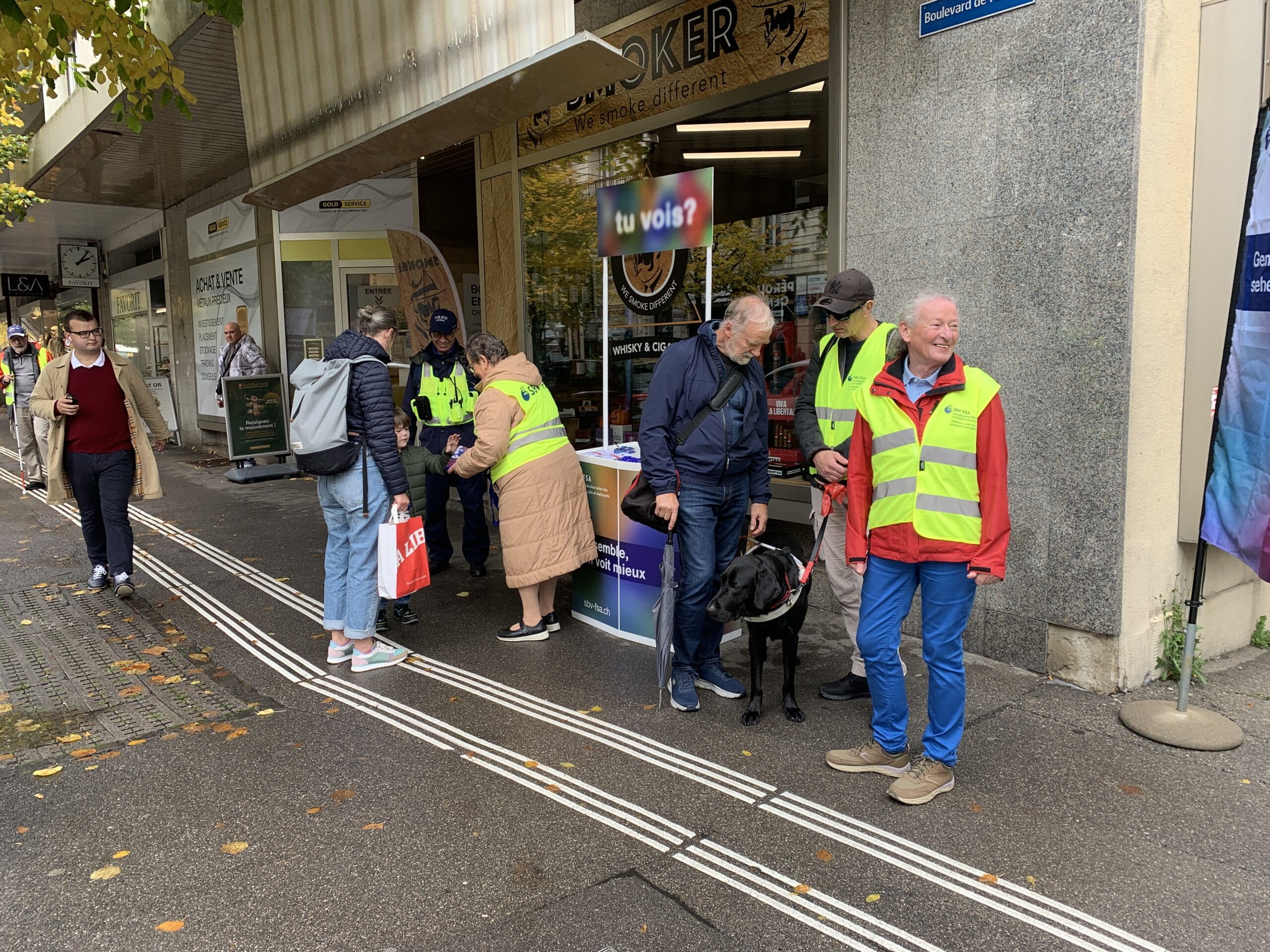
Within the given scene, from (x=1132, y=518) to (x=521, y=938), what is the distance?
348 cm

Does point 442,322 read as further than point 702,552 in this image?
Yes

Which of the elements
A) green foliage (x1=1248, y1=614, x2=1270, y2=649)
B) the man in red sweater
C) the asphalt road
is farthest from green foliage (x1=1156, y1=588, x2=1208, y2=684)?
the man in red sweater

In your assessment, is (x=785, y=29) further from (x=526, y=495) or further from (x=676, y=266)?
(x=526, y=495)

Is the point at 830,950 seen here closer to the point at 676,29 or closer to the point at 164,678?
the point at 164,678

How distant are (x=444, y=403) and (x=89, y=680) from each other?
2.85 metres

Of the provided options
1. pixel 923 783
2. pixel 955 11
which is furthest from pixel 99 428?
pixel 955 11

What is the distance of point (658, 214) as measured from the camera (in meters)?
5.36

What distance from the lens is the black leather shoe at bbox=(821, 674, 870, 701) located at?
447 cm

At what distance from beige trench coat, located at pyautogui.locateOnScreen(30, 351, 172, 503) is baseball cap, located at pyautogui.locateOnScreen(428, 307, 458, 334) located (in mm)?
2088

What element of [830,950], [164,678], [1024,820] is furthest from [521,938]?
[164,678]

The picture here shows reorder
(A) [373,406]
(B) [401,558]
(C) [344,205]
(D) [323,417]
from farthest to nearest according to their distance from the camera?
(C) [344,205] → (B) [401,558] → (A) [373,406] → (D) [323,417]

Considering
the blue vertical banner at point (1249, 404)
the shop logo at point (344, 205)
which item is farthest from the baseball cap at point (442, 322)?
the shop logo at point (344, 205)

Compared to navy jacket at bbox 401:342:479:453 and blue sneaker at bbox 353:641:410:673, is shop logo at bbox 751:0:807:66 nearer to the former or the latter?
navy jacket at bbox 401:342:479:453

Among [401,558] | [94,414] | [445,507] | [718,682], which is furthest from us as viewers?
[445,507]
